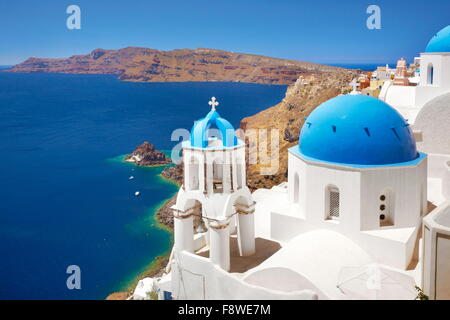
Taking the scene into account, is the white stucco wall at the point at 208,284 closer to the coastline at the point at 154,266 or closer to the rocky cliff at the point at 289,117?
the coastline at the point at 154,266

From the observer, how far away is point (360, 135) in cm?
827

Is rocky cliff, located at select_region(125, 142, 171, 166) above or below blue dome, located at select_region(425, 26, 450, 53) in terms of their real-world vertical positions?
below

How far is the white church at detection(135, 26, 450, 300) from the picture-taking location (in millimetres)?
7547

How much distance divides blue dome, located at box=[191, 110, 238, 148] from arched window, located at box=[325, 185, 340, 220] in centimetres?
236

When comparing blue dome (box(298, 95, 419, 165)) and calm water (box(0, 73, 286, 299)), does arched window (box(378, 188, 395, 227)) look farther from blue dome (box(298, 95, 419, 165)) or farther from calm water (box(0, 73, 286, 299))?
calm water (box(0, 73, 286, 299))

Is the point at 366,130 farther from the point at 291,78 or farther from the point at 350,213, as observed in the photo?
the point at 291,78

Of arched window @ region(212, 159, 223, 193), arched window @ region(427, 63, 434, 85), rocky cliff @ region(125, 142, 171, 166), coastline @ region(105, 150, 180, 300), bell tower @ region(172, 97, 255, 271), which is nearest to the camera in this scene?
bell tower @ region(172, 97, 255, 271)

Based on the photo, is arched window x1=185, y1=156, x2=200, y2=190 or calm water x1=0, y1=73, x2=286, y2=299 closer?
arched window x1=185, y1=156, x2=200, y2=190

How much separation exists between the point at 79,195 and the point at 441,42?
34.4m

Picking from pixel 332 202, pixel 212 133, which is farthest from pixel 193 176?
pixel 332 202

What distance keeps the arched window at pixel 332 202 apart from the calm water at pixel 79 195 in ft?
52.5

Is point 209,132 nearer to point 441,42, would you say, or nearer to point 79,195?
point 441,42

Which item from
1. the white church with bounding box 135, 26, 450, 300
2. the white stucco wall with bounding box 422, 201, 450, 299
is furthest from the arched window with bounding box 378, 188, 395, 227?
the white stucco wall with bounding box 422, 201, 450, 299
